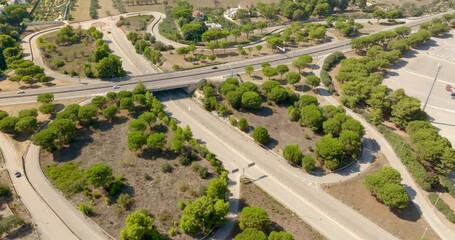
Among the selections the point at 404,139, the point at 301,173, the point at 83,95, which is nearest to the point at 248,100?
the point at 301,173

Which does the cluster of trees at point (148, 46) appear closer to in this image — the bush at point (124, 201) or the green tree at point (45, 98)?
the green tree at point (45, 98)

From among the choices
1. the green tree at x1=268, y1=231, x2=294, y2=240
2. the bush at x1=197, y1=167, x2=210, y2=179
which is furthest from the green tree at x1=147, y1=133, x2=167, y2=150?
the green tree at x1=268, y1=231, x2=294, y2=240

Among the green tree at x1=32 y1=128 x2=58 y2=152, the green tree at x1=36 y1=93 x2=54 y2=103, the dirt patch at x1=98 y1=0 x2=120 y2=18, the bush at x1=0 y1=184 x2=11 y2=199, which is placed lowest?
the bush at x1=0 y1=184 x2=11 y2=199

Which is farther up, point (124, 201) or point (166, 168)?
point (166, 168)

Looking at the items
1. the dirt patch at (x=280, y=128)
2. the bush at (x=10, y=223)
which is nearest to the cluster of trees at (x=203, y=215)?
the dirt patch at (x=280, y=128)

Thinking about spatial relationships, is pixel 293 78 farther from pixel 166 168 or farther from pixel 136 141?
pixel 136 141

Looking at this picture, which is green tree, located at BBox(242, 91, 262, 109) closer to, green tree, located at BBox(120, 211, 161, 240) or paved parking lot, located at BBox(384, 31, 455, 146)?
green tree, located at BBox(120, 211, 161, 240)

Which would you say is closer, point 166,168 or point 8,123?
point 166,168

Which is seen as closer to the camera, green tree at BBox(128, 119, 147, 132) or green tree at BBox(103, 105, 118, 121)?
green tree at BBox(128, 119, 147, 132)

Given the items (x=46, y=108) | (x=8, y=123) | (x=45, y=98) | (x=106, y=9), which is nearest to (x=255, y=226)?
(x=46, y=108)
